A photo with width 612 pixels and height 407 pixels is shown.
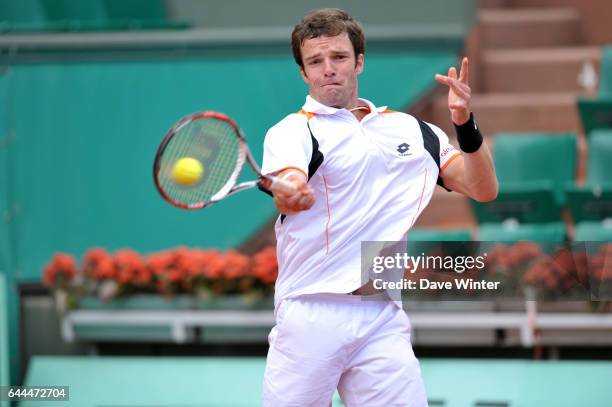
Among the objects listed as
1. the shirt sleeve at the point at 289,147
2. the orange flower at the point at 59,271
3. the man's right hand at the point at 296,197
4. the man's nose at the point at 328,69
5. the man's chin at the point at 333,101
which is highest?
the man's nose at the point at 328,69

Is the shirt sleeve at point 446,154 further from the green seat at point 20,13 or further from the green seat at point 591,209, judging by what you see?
the green seat at point 20,13

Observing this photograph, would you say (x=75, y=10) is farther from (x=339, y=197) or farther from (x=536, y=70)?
(x=339, y=197)

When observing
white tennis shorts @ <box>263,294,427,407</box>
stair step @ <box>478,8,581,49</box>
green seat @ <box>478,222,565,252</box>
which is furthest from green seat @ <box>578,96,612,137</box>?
white tennis shorts @ <box>263,294,427,407</box>

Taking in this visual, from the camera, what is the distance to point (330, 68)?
335 cm

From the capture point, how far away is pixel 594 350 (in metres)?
5.98

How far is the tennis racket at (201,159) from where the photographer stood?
132 inches

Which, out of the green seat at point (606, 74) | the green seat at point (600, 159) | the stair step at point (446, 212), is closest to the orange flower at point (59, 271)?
the stair step at point (446, 212)

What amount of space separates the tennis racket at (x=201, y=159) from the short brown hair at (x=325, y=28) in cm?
33

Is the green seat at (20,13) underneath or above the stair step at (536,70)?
above

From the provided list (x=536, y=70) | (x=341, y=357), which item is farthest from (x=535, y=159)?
(x=341, y=357)

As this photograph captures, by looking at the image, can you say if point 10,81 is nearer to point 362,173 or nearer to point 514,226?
point 514,226

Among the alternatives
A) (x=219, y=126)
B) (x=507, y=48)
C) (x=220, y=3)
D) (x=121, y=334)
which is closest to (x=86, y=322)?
(x=121, y=334)

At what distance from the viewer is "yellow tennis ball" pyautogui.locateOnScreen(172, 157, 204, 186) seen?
339 cm

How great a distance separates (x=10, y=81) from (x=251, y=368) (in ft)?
8.16
